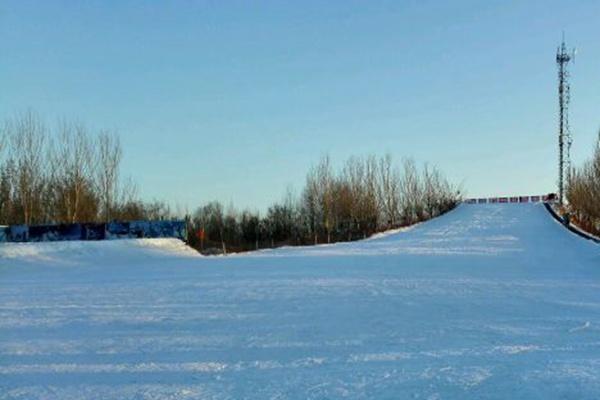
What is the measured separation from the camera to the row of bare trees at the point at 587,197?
139ft

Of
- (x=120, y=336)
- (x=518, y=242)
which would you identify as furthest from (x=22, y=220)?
(x=120, y=336)

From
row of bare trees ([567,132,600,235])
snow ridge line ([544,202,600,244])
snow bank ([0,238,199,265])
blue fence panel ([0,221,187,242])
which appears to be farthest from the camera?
row of bare trees ([567,132,600,235])

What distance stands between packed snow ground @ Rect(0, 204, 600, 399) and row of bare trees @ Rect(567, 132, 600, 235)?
24.8m

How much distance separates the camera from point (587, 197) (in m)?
46.3

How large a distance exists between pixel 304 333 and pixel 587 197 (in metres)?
41.7

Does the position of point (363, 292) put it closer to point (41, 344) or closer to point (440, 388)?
point (41, 344)

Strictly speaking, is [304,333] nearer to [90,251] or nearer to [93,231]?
[90,251]

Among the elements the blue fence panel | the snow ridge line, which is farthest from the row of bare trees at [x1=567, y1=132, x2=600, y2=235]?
the blue fence panel

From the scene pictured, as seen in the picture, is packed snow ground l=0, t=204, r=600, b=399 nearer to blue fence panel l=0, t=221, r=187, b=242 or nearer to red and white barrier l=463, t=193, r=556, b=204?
blue fence panel l=0, t=221, r=187, b=242

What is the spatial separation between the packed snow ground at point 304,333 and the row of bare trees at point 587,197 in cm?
2485

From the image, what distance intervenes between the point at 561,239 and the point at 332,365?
30.4 meters

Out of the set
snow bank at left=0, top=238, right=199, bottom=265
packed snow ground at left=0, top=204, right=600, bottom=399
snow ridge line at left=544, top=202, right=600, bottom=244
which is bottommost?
packed snow ground at left=0, top=204, right=600, bottom=399

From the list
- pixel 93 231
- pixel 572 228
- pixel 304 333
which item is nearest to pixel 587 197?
pixel 572 228

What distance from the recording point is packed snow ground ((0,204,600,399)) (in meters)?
6.26
